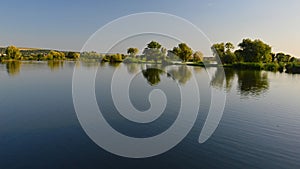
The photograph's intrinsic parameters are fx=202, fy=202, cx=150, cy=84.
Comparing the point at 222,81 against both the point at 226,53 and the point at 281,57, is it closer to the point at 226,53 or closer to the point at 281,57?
the point at 226,53

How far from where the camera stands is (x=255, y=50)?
Answer: 3656 inches

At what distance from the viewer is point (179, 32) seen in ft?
30.6

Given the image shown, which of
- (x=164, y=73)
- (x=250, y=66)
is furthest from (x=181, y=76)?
(x=250, y=66)

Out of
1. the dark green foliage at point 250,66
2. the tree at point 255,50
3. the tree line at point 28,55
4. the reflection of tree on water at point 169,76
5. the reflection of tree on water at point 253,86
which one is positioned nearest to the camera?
the reflection of tree on water at point 253,86

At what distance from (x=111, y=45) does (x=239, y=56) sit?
10575 cm

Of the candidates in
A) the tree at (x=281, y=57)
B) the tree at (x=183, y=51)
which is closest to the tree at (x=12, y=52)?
the tree at (x=183, y=51)

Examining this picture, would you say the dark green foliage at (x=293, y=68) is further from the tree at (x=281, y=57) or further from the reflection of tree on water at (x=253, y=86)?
the tree at (x=281, y=57)

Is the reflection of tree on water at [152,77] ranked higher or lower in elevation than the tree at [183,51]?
lower

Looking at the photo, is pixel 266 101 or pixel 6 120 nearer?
pixel 6 120

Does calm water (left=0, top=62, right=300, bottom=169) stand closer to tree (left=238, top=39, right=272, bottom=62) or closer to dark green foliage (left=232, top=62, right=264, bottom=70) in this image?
dark green foliage (left=232, top=62, right=264, bottom=70)

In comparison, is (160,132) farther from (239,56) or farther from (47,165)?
(239,56)

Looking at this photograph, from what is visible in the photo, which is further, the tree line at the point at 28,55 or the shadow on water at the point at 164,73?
the tree line at the point at 28,55

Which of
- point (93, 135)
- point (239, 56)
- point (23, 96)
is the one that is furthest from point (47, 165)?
point (239, 56)

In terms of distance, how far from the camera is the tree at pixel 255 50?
92.6m
